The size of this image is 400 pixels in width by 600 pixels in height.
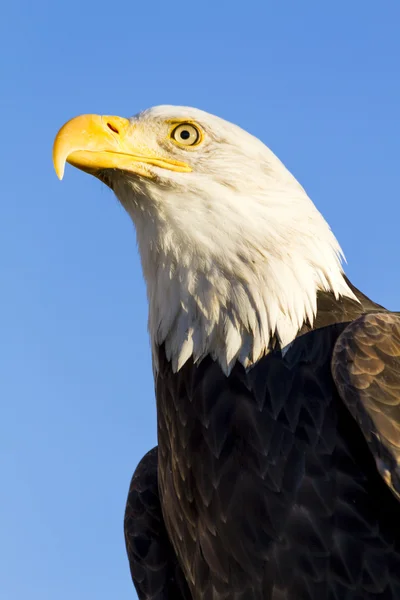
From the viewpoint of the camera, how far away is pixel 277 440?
4.59 m

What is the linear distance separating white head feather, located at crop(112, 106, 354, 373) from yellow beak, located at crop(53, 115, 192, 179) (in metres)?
0.06

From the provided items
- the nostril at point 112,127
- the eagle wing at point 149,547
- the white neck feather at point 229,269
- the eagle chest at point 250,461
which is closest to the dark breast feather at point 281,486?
the eagle chest at point 250,461

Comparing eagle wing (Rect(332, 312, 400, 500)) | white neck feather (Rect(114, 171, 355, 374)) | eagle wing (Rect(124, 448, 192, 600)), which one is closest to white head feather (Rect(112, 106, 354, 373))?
white neck feather (Rect(114, 171, 355, 374))

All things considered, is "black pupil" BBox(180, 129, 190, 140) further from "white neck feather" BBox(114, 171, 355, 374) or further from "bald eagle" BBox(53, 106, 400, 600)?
"white neck feather" BBox(114, 171, 355, 374)

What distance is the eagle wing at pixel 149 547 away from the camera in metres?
5.64

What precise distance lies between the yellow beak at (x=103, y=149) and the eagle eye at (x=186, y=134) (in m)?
0.16

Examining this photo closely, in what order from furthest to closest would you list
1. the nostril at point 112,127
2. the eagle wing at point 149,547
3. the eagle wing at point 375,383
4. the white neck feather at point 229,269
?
1. the eagle wing at point 149,547
2. the nostril at point 112,127
3. the white neck feather at point 229,269
4. the eagle wing at point 375,383

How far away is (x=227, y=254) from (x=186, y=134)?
847mm

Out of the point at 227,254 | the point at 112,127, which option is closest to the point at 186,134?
the point at 112,127

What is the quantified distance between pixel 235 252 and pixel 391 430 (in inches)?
51.3

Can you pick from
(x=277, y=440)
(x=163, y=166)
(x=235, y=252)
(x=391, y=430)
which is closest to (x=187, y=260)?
(x=235, y=252)

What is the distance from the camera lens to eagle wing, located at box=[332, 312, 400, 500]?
4.34 metres

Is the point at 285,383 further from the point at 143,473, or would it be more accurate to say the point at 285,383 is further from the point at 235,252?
the point at 143,473

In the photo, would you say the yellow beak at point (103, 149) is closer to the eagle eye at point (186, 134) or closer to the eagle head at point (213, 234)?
the eagle head at point (213, 234)
